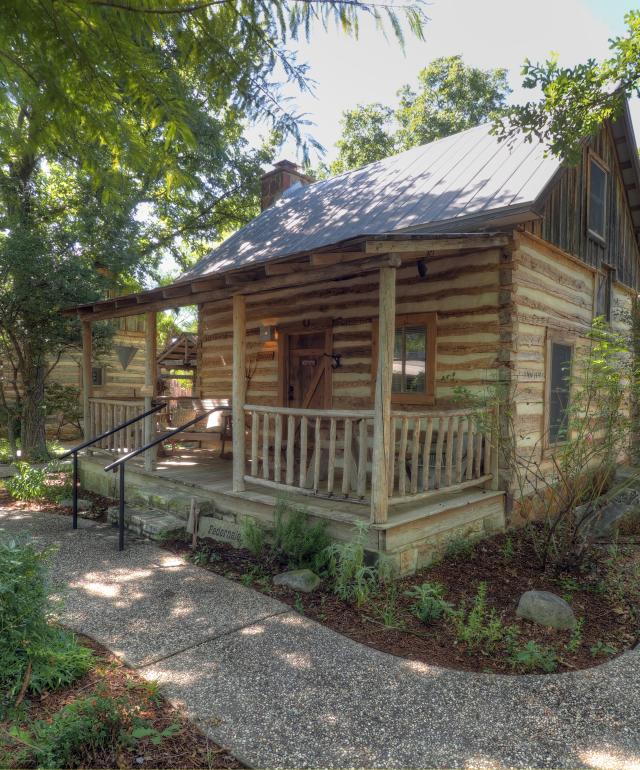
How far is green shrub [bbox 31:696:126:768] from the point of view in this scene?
88.4 inches

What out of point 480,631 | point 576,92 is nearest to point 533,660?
point 480,631

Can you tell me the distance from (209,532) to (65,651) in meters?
2.95

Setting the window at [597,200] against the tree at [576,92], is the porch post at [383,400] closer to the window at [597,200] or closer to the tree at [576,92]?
the tree at [576,92]

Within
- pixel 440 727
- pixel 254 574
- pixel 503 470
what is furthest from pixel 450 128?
pixel 440 727

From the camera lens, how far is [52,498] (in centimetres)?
789

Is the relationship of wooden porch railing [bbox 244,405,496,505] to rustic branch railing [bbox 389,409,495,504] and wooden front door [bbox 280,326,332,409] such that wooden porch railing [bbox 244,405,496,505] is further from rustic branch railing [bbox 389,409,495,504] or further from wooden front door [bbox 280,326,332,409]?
wooden front door [bbox 280,326,332,409]

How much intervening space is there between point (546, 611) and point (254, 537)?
9.30ft

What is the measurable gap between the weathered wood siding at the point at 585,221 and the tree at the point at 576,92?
0.89m

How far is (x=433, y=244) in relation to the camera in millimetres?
4535

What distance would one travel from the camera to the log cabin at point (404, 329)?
4844 millimetres

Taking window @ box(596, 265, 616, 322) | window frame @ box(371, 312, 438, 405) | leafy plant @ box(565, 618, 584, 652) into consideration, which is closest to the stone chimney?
→ window frame @ box(371, 312, 438, 405)

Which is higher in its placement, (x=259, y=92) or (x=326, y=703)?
(x=259, y=92)

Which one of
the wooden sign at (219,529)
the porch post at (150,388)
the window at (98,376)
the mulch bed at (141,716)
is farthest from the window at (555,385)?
the window at (98,376)

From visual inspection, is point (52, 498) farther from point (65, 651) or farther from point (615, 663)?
point (615, 663)
